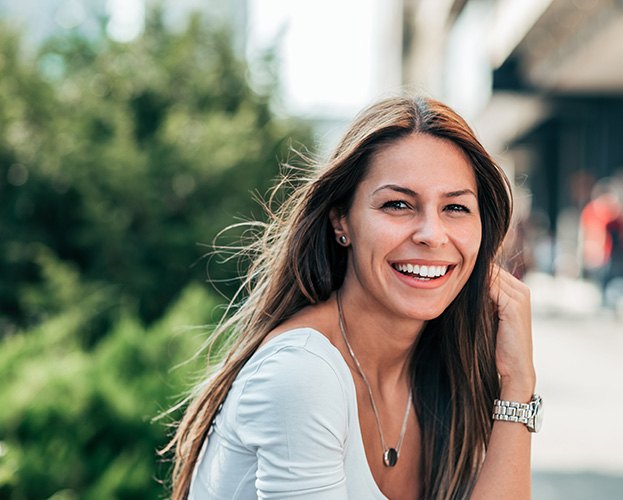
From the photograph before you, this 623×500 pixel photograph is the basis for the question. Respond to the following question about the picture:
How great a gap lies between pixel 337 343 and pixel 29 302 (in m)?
3.42

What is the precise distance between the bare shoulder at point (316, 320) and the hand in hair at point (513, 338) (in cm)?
45

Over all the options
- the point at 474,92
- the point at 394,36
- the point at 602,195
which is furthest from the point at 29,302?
the point at 394,36

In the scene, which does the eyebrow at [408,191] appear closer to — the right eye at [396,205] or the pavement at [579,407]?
the right eye at [396,205]

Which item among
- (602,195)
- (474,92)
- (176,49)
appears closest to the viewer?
(176,49)

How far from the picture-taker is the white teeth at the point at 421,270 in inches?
82.2

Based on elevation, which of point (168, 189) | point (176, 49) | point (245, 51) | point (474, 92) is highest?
point (474, 92)

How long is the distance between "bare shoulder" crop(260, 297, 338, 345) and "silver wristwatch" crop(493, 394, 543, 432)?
1.47 feet

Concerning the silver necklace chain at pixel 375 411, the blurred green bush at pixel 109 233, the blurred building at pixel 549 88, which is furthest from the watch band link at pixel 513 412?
the blurred building at pixel 549 88

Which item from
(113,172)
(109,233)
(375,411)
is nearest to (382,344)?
(375,411)

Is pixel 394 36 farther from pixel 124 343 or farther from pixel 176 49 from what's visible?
pixel 124 343

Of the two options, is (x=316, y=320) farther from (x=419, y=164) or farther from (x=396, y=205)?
(x=419, y=164)

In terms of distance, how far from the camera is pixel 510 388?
88.9 inches

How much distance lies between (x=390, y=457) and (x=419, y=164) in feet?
2.39

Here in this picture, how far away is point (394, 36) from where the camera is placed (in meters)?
56.2
